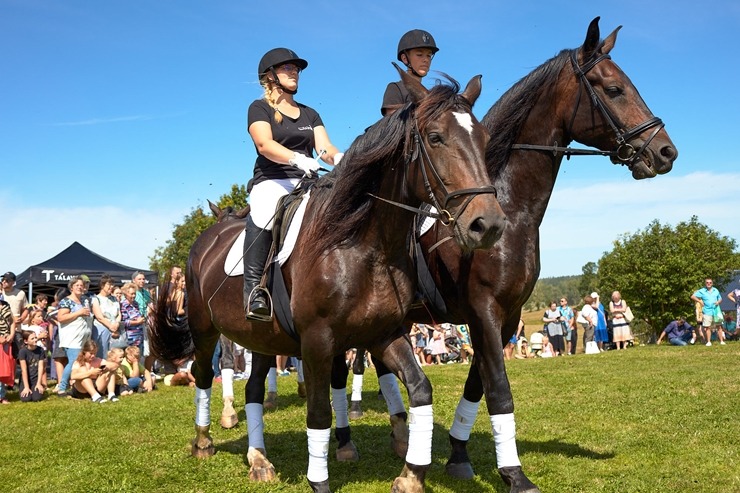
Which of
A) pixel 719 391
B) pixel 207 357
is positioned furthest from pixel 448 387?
pixel 207 357

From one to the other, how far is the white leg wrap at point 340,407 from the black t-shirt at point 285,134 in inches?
96.5

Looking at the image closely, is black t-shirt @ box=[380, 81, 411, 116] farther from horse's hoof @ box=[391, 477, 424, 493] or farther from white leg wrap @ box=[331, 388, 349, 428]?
horse's hoof @ box=[391, 477, 424, 493]

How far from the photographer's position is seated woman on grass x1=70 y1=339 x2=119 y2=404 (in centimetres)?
1271

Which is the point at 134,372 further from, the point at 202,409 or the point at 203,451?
the point at 202,409

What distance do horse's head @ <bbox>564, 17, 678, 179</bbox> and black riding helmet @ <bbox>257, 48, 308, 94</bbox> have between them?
2.35 meters

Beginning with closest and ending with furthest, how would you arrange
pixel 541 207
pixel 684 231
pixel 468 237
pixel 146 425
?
pixel 468 237
pixel 541 207
pixel 146 425
pixel 684 231

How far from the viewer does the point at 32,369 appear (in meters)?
13.4

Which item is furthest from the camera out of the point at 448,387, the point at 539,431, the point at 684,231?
the point at 684,231

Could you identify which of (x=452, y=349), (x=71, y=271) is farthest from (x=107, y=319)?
→ (x=452, y=349)

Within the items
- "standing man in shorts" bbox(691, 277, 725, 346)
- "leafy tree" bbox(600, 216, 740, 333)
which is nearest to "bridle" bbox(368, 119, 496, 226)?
"standing man in shorts" bbox(691, 277, 725, 346)

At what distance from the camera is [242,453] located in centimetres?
722

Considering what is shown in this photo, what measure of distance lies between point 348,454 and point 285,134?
3309 mm

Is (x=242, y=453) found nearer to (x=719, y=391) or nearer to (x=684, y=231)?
(x=719, y=391)

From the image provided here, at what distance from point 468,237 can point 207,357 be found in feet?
14.2
